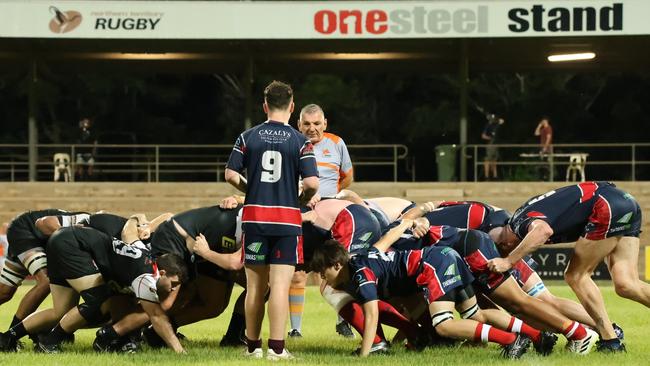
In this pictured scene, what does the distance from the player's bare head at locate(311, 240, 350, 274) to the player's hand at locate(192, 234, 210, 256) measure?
1.01 meters

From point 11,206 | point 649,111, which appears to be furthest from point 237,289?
point 649,111

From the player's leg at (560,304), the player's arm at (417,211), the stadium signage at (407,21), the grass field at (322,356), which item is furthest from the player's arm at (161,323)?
the stadium signage at (407,21)

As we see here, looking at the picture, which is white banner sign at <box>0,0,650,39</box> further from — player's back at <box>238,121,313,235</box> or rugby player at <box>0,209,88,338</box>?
player's back at <box>238,121,313,235</box>

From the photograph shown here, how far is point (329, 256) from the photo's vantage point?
9.74 m

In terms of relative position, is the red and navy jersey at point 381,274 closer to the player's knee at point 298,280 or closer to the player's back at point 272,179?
the player's back at point 272,179

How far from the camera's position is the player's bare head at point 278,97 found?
9727 mm

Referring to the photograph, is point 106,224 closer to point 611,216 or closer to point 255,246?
point 255,246

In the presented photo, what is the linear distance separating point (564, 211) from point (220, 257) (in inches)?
112

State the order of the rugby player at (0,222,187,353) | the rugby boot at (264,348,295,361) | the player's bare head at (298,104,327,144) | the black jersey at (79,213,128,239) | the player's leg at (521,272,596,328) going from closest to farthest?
the rugby boot at (264,348,295,361) → the rugby player at (0,222,187,353) → the player's leg at (521,272,596,328) → the black jersey at (79,213,128,239) → the player's bare head at (298,104,327,144)

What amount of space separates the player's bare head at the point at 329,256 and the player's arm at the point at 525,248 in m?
1.22

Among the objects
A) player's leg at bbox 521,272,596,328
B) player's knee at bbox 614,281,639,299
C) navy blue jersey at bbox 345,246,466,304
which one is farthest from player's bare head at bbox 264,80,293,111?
player's knee at bbox 614,281,639,299

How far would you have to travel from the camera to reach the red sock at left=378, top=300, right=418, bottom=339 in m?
10.7

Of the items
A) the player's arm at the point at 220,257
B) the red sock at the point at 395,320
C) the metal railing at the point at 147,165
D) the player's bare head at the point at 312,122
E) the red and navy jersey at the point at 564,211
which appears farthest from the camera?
the metal railing at the point at 147,165

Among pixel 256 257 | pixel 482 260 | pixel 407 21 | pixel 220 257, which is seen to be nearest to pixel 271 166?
pixel 256 257
